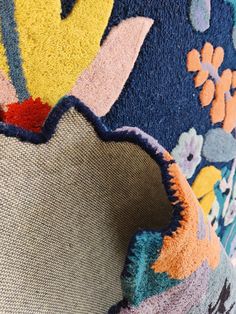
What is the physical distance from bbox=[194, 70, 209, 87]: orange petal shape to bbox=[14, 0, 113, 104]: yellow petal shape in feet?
0.63

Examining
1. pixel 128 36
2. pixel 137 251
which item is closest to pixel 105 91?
pixel 128 36

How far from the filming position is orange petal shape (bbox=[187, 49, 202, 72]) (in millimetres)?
674

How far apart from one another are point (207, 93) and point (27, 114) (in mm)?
311

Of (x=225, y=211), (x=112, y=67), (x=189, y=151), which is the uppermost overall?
(x=112, y=67)

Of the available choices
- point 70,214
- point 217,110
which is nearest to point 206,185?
point 217,110

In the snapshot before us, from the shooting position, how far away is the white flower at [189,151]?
0.71 m

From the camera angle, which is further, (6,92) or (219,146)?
(219,146)

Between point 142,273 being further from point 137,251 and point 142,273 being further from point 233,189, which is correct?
point 233,189

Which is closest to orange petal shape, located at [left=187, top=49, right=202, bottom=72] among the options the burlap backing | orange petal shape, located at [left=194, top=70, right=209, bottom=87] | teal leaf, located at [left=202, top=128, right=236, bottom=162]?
orange petal shape, located at [left=194, top=70, right=209, bottom=87]

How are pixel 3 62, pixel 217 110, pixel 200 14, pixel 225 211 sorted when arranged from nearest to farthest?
pixel 3 62
pixel 200 14
pixel 217 110
pixel 225 211

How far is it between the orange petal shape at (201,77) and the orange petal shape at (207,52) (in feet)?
0.05

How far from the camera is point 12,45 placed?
18.6 inches

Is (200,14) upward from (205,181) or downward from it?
upward

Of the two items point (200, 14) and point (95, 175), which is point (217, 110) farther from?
point (95, 175)
